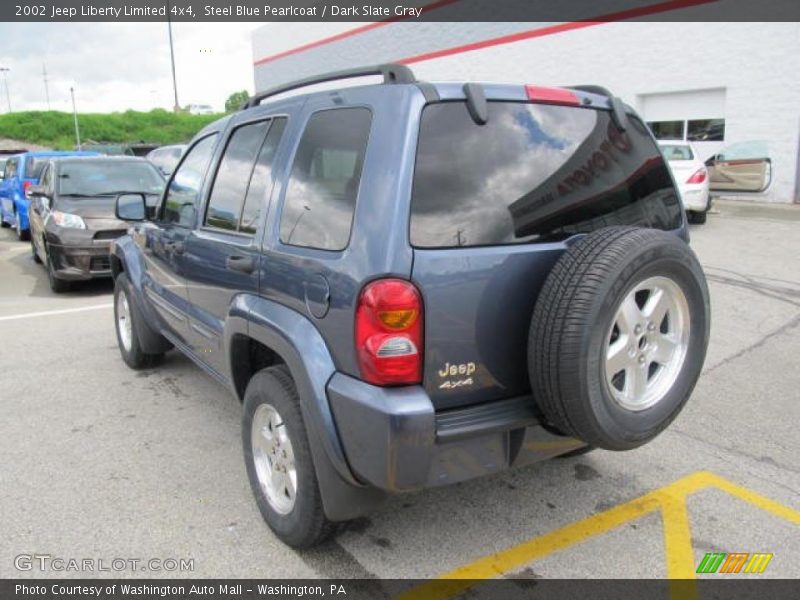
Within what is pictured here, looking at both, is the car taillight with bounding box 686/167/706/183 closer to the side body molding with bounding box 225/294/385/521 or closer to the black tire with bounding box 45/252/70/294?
the black tire with bounding box 45/252/70/294

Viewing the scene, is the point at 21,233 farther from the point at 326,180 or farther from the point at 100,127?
the point at 100,127

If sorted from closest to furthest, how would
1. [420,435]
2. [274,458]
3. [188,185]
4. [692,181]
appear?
[420,435]
[274,458]
[188,185]
[692,181]

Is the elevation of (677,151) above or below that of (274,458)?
above

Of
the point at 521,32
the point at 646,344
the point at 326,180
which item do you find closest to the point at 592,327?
the point at 646,344

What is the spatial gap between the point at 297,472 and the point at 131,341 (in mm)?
3076

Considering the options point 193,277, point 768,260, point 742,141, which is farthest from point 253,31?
point 193,277

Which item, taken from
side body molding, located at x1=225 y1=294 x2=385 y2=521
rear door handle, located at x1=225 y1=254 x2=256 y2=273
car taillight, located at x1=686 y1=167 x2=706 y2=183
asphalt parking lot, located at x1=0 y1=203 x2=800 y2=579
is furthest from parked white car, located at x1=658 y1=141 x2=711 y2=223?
side body molding, located at x1=225 y1=294 x2=385 y2=521

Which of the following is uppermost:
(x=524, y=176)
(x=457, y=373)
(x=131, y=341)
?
(x=524, y=176)

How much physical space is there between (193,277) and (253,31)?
37.2 metres

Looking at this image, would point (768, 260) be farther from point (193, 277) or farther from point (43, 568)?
point (43, 568)

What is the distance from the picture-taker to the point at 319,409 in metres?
2.49

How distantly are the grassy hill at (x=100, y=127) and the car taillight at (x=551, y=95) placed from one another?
52495 mm

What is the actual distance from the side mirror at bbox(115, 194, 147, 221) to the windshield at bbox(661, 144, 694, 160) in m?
11.1

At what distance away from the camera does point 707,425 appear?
13.5ft
